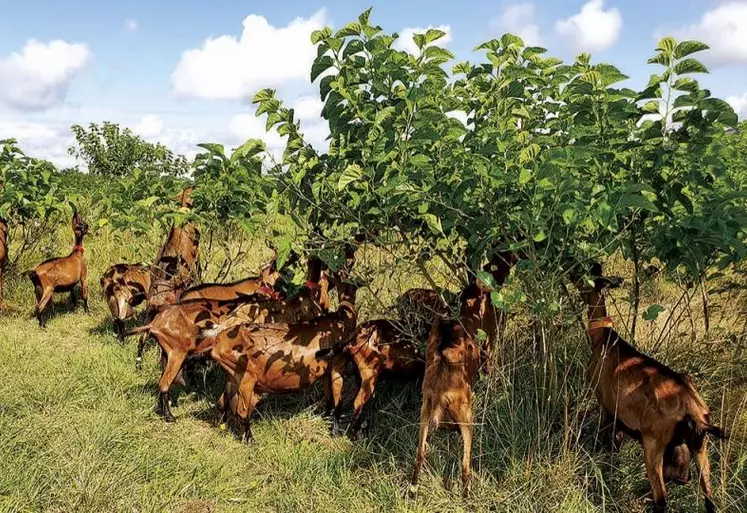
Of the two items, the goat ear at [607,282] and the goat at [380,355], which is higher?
the goat ear at [607,282]

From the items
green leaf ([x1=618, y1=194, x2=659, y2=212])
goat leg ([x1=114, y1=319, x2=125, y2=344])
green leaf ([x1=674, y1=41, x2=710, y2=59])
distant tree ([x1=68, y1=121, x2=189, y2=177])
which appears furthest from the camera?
distant tree ([x1=68, y1=121, x2=189, y2=177])

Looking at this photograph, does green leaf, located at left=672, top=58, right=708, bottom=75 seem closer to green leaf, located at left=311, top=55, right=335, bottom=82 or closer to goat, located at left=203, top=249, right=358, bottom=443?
green leaf, located at left=311, top=55, right=335, bottom=82

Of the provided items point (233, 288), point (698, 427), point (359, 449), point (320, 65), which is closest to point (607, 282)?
point (698, 427)

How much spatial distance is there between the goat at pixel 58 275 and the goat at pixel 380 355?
4598mm

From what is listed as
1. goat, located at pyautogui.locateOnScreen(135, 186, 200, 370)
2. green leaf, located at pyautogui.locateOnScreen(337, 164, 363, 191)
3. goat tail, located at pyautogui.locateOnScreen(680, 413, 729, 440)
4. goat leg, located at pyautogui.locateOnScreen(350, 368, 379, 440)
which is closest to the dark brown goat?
goat leg, located at pyautogui.locateOnScreen(350, 368, 379, 440)

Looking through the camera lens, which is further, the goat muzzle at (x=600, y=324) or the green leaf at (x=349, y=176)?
the goat muzzle at (x=600, y=324)

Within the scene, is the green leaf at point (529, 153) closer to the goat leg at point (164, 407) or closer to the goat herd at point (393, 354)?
the goat herd at point (393, 354)

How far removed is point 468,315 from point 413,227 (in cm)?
83

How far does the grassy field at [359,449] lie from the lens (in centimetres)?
348

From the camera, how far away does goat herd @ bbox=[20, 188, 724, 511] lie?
308 cm

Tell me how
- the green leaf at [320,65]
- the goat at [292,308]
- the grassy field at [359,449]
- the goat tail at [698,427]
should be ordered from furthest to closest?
the goat at [292,308]
the grassy field at [359,449]
the green leaf at [320,65]
the goat tail at [698,427]

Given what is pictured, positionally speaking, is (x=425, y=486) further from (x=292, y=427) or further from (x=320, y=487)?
(x=292, y=427)

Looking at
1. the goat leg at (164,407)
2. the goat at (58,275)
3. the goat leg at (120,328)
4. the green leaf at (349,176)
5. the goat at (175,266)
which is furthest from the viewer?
the goat at (58,275)

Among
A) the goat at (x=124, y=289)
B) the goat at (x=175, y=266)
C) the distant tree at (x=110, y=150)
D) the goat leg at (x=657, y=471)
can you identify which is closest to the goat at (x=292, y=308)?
the goat at (x=175, y=266)
